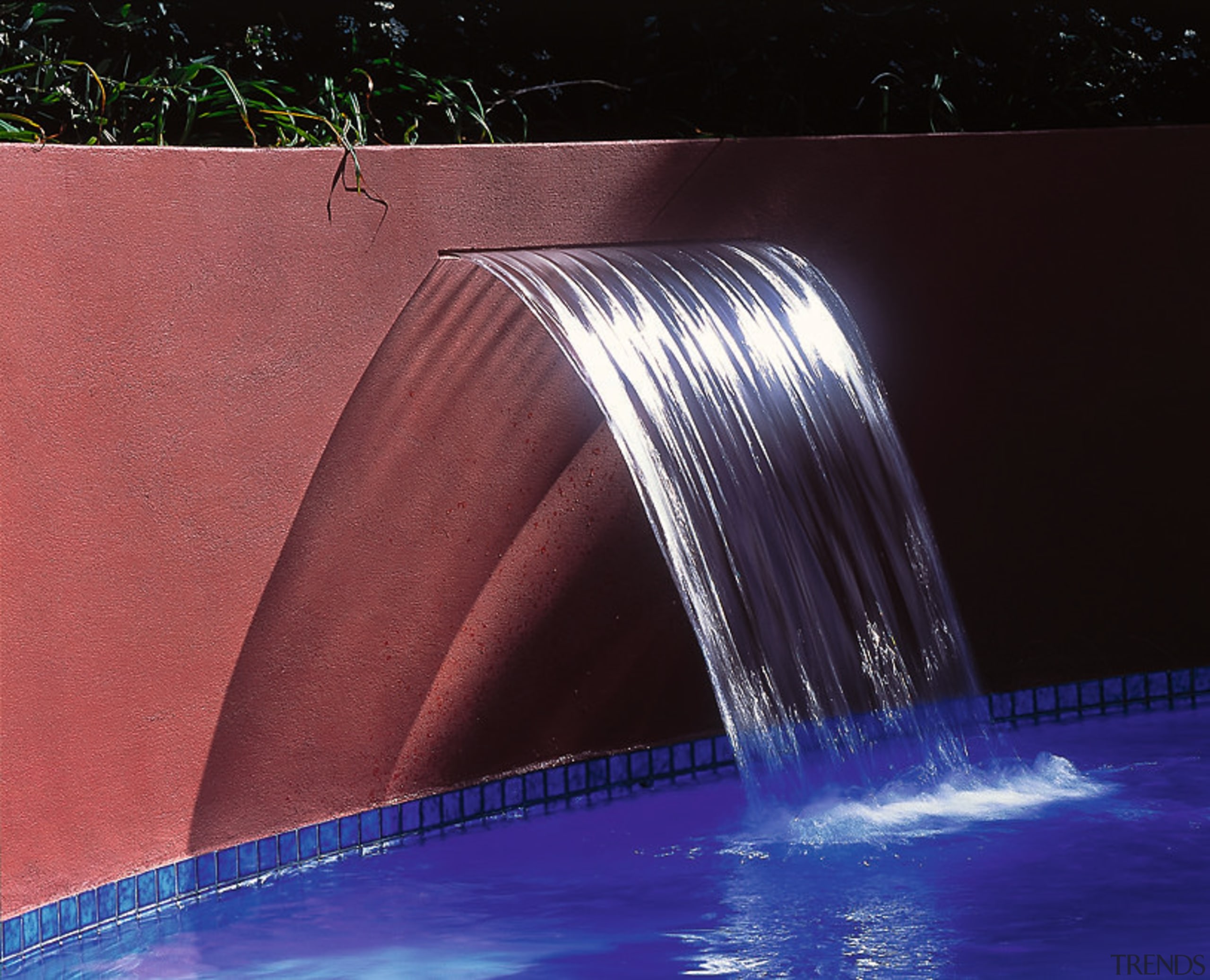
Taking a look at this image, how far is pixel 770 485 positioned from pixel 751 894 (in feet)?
3.94

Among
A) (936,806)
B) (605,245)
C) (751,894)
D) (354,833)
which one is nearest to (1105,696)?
(936,806)

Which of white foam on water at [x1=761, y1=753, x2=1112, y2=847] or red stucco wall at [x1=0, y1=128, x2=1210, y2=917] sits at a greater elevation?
red stucco wall at [x1=0, y1=128, x2=1210, y2=917]

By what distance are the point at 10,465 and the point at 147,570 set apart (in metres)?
0.45

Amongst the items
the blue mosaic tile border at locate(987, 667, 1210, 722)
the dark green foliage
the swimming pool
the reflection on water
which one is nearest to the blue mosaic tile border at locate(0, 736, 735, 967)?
the swimming pool

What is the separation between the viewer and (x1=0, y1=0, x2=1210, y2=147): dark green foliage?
5375mm

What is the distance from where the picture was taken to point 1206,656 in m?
5.95

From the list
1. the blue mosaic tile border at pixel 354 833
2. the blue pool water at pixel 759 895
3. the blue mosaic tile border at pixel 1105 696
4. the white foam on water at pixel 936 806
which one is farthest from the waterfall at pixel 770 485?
the blue mosaic tile border at pixel 354 833

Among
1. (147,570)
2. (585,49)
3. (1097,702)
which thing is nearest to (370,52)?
(585,49)

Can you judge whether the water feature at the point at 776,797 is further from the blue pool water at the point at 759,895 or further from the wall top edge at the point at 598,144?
the wall top edge at the point at 598,144

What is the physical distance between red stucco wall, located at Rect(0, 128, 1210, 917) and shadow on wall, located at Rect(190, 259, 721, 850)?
0.01 m

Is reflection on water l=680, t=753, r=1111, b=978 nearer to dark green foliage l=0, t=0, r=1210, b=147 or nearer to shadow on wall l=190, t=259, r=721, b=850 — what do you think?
shadow on wall l=190, t=259, r=721, b=850

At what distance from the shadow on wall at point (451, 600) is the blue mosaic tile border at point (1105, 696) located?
3.83ft

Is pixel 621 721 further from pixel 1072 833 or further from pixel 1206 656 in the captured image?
pixel 1206 656

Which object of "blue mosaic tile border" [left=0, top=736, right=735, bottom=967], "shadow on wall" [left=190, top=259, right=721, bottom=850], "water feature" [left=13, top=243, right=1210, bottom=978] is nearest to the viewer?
"water feature" [left=13, top=243, right=1210, bottom=978]
